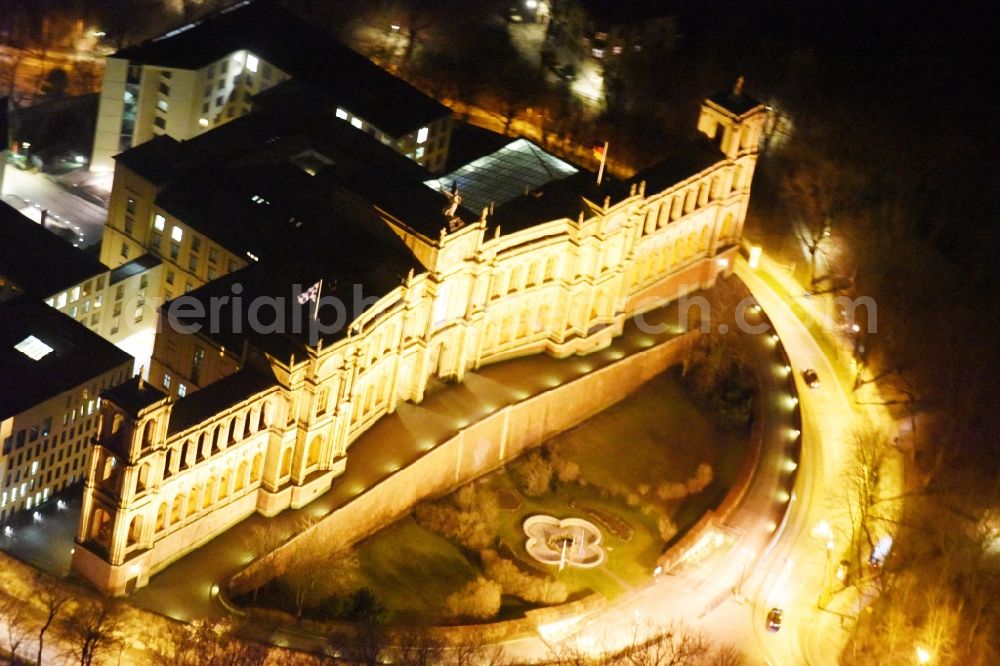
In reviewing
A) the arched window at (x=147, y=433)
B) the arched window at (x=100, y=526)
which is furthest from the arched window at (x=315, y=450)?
the arched window at (x=100, y=526)

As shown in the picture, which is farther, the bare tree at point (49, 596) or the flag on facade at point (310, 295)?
the flag on facade at point (310, 295)

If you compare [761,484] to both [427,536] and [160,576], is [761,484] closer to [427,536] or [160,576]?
[427,536]

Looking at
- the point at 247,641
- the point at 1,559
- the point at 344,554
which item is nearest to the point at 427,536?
the point at 344,554

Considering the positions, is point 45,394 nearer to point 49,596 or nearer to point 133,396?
point 133,396

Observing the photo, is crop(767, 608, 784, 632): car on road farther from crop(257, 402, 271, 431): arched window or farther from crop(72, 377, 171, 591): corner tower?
crop(72, 377, 171, 591): corner tower

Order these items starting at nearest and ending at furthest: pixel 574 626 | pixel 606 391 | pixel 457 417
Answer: pixel 574 626, pixel 457 417, pixel 606 391

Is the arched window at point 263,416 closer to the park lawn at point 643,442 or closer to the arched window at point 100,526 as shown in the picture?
the arched window at point 100,526
